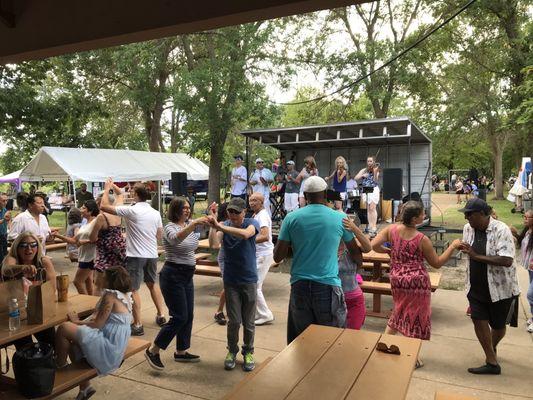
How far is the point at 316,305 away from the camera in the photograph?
10.7ft

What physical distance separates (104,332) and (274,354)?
1.98 meters

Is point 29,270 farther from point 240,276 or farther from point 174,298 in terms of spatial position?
point 240,276

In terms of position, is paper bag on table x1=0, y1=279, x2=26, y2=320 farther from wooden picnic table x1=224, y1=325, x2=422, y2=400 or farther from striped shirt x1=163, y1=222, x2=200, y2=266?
wooden picnic table x1=224, y1=325, x2=422, y2=400

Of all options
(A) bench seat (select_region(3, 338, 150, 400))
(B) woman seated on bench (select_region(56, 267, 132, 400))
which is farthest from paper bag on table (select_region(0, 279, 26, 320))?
(A) bench seat (select_region(3, 338, 150, 400))

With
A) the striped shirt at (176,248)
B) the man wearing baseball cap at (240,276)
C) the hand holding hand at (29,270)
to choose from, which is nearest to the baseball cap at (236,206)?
the man wearing baseball cap at (240,276)

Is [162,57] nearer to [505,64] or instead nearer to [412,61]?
[412,61]

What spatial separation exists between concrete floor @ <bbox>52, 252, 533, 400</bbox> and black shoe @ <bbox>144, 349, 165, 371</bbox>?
60 mm

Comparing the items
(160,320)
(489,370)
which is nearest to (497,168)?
(489,370)

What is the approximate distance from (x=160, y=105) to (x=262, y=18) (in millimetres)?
19586

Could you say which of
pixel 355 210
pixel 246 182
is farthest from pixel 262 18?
pixel 246 182

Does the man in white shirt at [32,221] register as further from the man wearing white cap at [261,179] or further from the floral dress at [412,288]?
the man wearing white cap at [261,179]

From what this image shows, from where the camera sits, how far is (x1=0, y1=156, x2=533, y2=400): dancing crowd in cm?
329

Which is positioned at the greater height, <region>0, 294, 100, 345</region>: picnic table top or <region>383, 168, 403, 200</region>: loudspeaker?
<region>383, 168, 403, 200</region>: loudspeaker

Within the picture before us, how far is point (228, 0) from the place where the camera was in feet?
8.08
